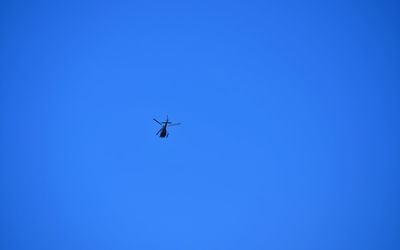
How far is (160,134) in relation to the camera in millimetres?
62000
